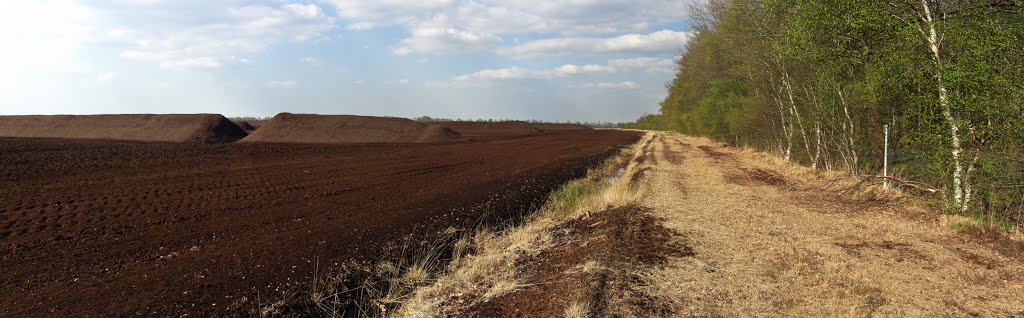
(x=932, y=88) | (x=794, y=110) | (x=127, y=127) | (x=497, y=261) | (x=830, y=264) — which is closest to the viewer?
(x=830, y=264)

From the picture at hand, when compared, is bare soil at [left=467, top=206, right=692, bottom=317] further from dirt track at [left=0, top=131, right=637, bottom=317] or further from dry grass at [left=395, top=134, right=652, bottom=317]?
dirt track at [left=0, top=131, right=637, bottom=317]

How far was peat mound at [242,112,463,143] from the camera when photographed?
1813 inches

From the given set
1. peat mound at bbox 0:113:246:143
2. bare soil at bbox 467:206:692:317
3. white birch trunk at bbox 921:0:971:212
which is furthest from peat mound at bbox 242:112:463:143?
white birch trunk at bbox 921:0:971:212

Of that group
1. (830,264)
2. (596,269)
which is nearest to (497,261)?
(596,269)

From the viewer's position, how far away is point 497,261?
7.88 meters

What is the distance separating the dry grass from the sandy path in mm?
1699

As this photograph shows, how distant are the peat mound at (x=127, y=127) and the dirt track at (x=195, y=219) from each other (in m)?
24.4

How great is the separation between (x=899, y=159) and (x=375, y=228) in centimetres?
1313

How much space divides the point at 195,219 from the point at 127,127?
43.5 metres

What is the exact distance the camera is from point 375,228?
9.88 m

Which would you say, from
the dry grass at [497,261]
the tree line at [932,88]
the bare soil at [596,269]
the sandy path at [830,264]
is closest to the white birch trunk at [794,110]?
the tree line at [932,88]

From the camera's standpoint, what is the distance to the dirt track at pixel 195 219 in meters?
6.35

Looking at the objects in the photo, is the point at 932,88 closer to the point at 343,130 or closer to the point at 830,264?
the point at 830,264

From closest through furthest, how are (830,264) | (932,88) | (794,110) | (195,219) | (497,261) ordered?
1. (830,264)
2. (497,261)
3. (932,88)
4. (195,219)
5. (794,110)
